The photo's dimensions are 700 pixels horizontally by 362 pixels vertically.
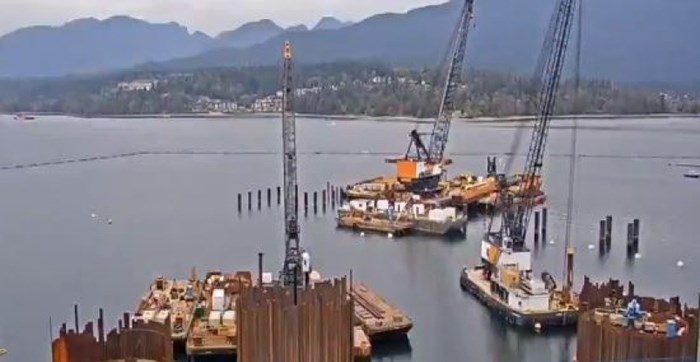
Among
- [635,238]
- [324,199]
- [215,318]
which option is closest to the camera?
[215,318]

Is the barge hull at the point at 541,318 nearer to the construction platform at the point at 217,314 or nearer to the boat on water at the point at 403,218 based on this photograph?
the construction platform at the point at 217,314

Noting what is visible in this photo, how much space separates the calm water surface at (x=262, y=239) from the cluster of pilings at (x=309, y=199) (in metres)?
0.73

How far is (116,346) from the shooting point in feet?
34.7

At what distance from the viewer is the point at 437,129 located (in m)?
37.6

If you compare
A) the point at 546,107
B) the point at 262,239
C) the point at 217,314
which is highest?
the point at 546,107

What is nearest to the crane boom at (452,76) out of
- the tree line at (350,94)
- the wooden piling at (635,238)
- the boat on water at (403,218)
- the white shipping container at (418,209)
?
the boat on water at (403,218)

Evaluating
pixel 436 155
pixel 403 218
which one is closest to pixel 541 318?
pixel 403 218

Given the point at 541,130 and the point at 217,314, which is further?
the point at 541,130

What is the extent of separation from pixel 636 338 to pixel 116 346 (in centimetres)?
629

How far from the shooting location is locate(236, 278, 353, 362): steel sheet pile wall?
10.4 meters

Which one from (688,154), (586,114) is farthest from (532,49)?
(688,154)

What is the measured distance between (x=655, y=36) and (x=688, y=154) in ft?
279

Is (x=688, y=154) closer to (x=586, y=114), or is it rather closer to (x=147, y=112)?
(x=586, y=114)

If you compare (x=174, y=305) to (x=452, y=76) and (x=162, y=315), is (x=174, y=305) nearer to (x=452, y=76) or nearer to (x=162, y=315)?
(x=162, y=315)
